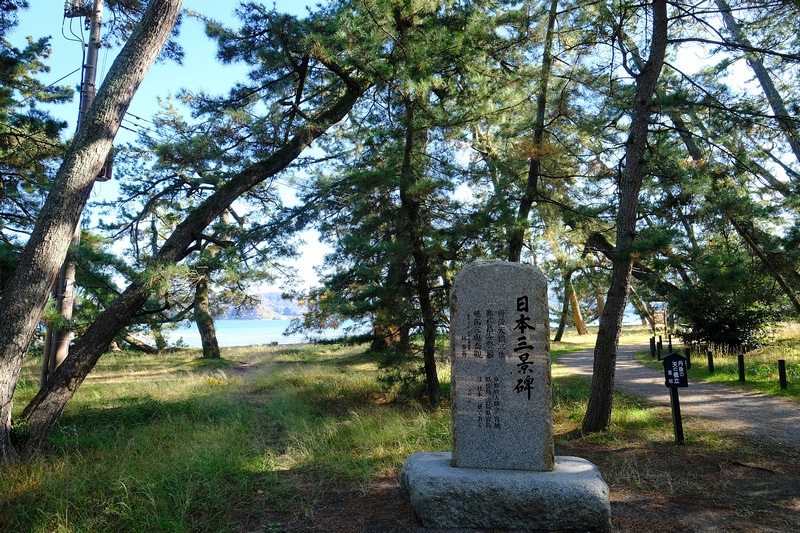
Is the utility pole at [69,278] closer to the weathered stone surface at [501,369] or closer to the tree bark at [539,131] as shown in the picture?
the weathered stone surface at [501,369]

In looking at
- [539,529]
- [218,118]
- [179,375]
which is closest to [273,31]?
[218,118]

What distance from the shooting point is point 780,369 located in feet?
29.7

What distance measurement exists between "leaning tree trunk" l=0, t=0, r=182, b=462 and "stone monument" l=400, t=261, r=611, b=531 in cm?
483

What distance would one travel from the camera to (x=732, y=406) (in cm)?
809

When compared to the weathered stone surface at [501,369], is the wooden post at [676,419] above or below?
below

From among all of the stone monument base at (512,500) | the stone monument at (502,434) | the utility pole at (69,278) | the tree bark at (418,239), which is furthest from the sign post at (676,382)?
the utility pole at (69,278)

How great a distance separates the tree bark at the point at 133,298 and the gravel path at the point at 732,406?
334 inches

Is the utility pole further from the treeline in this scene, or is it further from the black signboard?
the black signboard

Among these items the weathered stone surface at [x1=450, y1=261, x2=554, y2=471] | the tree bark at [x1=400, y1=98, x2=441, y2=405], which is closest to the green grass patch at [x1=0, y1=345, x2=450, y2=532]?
the tree bark at [x1=400, y1=98, x2=441, y2=405]

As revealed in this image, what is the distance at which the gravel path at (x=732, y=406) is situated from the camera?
21.9 ft

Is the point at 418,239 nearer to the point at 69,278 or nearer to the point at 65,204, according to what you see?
the point at 65,204

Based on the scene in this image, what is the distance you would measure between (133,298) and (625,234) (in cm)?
736

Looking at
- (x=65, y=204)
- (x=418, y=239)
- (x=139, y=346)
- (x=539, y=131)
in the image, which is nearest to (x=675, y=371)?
(x=418, y=239)

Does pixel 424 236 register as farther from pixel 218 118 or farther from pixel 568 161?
pixel 218 118
